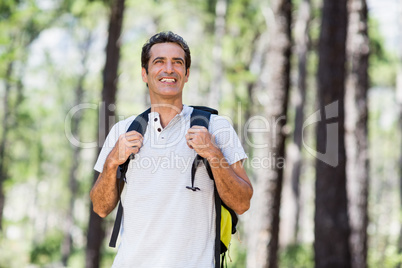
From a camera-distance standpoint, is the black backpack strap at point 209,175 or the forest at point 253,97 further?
the forest at point 253,97

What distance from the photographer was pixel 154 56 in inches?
115

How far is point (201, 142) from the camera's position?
247 cm

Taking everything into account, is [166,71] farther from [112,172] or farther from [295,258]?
[295,258]

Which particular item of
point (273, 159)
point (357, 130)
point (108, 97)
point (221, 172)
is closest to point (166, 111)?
point (221, 172)

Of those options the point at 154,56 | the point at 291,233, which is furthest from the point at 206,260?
the point at 291,233

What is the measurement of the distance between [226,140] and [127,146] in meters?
0.54

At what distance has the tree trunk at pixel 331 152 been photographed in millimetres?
7738

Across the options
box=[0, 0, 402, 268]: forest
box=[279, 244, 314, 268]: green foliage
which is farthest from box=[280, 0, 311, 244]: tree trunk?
box=[279, 244, 314, 268]: green foliage

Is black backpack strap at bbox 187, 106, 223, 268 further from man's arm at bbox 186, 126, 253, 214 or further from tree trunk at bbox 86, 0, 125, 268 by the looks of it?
tree trunk at bbox 86, 0, 125, 268

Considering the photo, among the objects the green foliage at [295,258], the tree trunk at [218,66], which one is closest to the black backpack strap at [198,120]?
the green foliage at [295,258]

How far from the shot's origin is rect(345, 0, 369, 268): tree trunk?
410 inches

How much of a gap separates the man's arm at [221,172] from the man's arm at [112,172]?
29 cm

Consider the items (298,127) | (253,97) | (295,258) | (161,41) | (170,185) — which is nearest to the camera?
(170,185)

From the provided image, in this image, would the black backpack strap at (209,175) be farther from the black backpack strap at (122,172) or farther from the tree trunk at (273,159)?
the tree trunk at (273,159)
